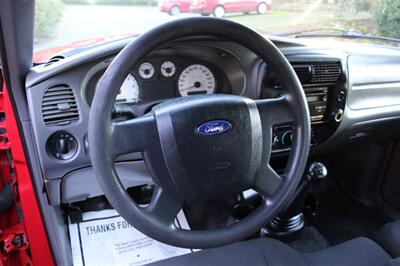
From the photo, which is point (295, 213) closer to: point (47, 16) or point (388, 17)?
point (388, 17)

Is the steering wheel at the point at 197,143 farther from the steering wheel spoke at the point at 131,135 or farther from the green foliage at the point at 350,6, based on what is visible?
the green foliage at the point at 350,6

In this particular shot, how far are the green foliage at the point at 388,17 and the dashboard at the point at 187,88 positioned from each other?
17 cm

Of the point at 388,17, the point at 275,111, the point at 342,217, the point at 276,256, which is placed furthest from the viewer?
the point at 342,217

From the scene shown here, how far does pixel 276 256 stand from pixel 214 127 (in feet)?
1.49

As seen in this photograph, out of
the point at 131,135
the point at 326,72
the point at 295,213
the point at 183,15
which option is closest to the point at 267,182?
the point at 131,135

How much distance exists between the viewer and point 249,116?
3.04 ft

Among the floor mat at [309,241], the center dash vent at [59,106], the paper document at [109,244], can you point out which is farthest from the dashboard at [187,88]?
the floor mat at [309,241]

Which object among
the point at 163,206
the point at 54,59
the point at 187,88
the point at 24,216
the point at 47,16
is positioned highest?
the point at 47,16

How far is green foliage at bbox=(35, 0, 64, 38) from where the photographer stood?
115cm

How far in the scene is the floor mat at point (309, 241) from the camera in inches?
71.7

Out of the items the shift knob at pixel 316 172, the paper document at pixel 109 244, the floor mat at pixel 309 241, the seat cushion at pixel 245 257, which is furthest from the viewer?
the floor mat at pixel 309 241

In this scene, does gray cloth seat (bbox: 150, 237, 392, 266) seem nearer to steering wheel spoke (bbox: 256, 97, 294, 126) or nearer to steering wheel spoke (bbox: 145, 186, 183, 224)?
steering wheel spoke (bbox: 145, 186, 183, 224)

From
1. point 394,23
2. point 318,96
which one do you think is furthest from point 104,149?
point 394,23

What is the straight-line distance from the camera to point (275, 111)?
0.98 metres
